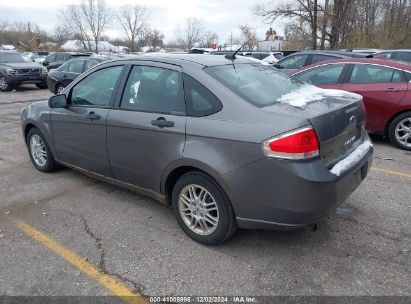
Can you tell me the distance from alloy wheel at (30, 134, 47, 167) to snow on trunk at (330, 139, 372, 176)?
3911 millimetres

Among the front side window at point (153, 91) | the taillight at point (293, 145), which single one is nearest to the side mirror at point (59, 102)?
the front side window at point (153, 91)

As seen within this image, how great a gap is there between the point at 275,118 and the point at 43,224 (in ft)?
8.50

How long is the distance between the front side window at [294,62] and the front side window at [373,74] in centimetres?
405

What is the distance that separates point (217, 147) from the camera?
3.13 metres

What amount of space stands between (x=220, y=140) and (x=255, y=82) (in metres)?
0.85

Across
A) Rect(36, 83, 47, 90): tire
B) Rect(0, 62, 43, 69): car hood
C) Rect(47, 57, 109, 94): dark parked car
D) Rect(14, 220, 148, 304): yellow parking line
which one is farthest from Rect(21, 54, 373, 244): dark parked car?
Rect(36, 83, 47, 90): tire

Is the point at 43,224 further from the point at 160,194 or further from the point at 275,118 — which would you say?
the point at 275,118

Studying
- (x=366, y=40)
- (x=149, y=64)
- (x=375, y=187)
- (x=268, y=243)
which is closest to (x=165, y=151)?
(x=149, y=64)

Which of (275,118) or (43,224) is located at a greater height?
(275,118)

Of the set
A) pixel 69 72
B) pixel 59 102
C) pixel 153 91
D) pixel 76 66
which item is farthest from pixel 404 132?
pixel 69 72

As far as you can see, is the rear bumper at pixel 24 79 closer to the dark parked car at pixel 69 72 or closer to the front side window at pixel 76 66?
the dark parked car at pixel 69 72

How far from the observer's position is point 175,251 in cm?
340

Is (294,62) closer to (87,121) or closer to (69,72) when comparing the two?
(69,72)

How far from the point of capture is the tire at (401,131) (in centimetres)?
654
